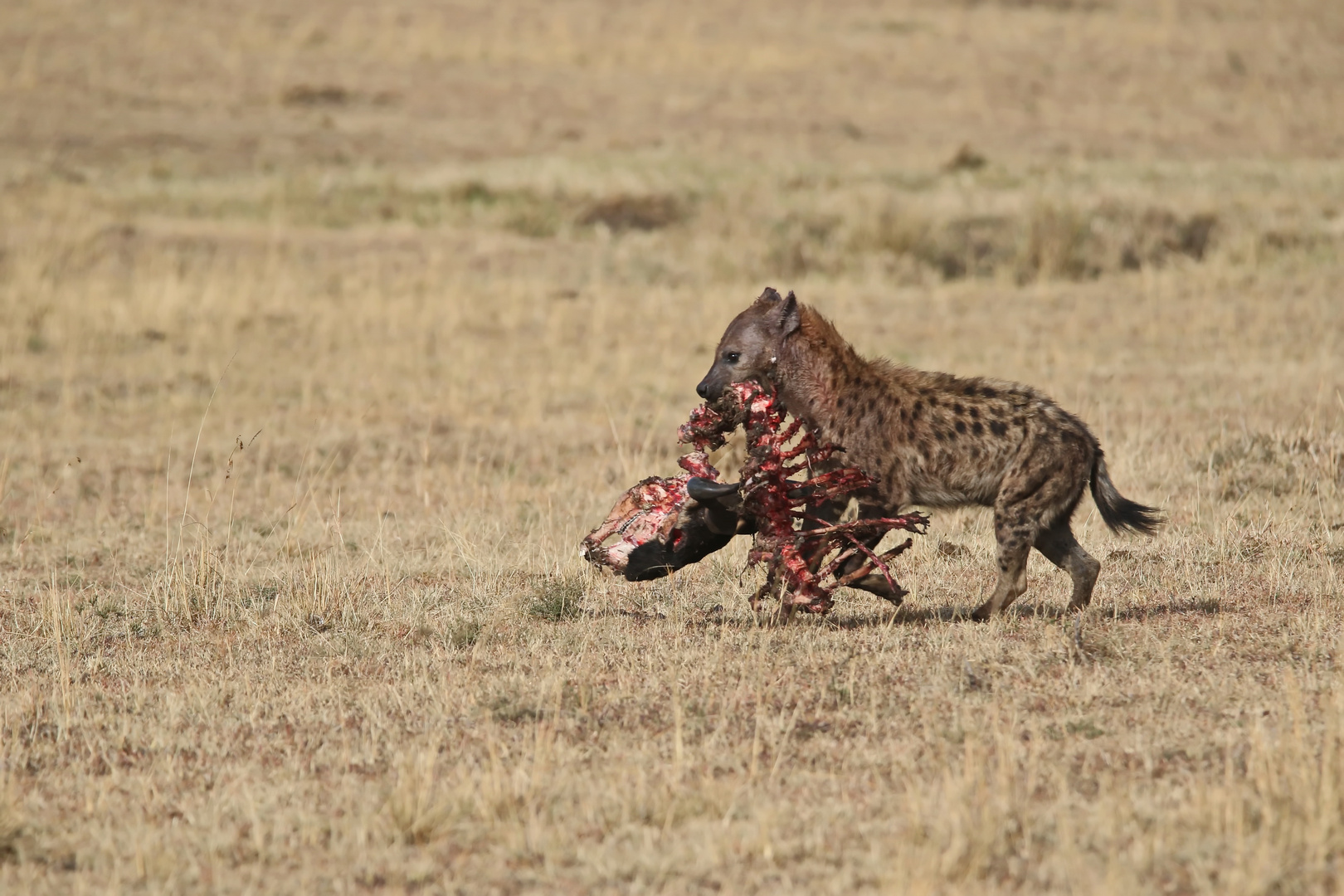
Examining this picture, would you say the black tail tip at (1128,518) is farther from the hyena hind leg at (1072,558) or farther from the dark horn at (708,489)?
the dark horn at (708,489)

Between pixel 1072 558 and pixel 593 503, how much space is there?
429cm

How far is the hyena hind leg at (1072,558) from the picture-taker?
731cm

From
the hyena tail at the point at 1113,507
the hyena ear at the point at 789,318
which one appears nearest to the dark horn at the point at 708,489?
the hyena ear at the point at 789,318

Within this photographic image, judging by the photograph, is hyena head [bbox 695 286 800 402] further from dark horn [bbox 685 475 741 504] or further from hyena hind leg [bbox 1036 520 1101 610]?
hyena hind leg [bbox 1036 520 1101 610]

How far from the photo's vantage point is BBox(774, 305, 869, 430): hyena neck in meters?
7.52

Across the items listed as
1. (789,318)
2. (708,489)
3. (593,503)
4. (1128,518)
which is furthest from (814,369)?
(593,503)

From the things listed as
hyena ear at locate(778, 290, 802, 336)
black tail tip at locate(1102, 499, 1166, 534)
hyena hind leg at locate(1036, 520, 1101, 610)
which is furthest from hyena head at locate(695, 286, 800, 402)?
black tail tip at locate(1102, 499, 1166, 534)

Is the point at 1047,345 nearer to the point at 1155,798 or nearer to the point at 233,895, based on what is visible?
the point at 1155,798

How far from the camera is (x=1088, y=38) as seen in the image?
44750 millimetres

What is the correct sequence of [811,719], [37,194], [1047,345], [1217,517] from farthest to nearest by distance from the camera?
1. [37,194]
2. [1047,345]
3. [1217,517]
4. [811,719]

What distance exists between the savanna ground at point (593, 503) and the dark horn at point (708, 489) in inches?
26.2

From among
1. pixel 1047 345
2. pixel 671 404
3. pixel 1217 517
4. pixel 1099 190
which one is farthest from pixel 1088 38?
pixel 1217 517

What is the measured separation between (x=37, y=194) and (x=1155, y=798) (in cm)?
2265

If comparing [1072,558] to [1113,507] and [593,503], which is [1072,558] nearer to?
[1113,507]
